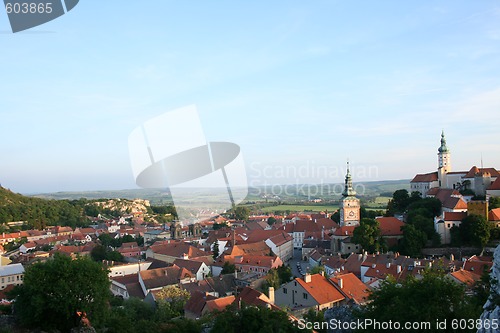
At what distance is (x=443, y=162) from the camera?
152 ft

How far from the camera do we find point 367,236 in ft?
108

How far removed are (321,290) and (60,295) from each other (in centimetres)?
1209

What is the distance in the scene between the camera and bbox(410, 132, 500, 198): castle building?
3875 cm

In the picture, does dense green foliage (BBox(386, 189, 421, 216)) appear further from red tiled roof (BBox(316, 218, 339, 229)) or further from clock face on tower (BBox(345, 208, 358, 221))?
red tiled roof (BBox(316, 218, 339, 229))

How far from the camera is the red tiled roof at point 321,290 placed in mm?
20828

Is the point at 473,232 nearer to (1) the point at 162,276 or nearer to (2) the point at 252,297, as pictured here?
(2) the point at 252,297

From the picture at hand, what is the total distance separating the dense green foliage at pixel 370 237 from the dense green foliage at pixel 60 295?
890 inches

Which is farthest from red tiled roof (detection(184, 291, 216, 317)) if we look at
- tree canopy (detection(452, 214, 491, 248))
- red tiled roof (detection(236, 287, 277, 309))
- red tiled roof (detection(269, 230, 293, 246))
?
red tiled roof (detection(269, 230, 293, 246))

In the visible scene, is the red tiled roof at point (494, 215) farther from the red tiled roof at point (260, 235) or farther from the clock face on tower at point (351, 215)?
the red tiled roof at point (260, 235)

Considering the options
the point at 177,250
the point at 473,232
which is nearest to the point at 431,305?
the point at 473,232

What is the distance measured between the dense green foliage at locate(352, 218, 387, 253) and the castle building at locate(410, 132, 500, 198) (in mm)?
11272

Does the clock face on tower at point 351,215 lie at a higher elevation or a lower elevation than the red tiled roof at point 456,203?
lower

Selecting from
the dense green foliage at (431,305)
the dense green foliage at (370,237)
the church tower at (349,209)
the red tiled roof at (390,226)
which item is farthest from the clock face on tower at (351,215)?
the dense green foliage at (431,305)

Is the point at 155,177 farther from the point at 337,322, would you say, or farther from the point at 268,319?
the point at 337,322
